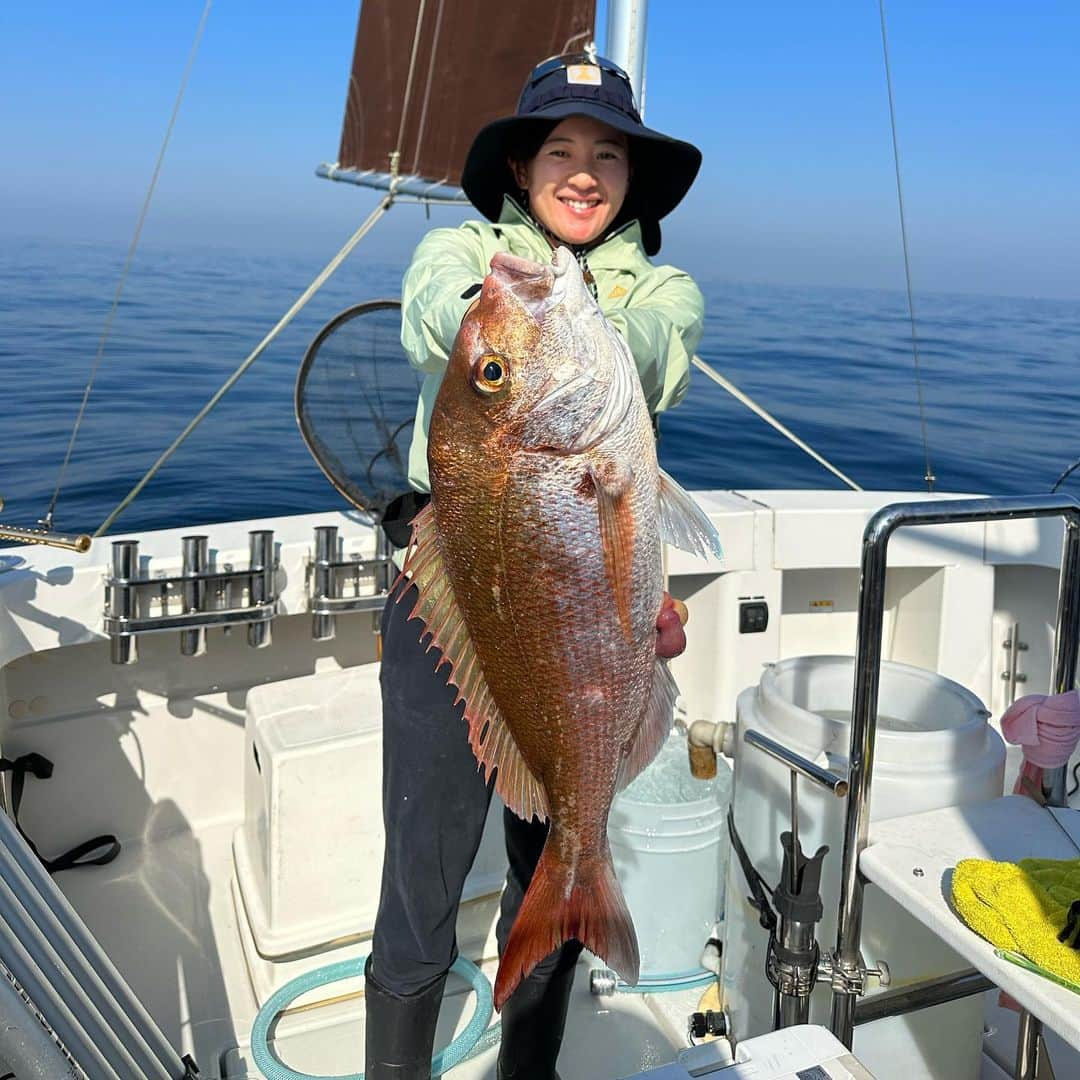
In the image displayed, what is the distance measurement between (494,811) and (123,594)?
1415 millimetres

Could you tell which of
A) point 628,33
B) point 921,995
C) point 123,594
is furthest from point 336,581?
point 628,33

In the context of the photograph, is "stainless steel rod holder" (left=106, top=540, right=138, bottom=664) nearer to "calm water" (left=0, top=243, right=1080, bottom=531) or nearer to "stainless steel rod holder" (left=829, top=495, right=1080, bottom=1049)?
"stainless steel rod holder" (left=829, top=495, right=1080, bottom=1049)

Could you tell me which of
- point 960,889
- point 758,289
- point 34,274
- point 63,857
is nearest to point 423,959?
point 960,889

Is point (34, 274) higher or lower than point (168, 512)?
higher

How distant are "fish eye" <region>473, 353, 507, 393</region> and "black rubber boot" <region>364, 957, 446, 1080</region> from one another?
1418mm

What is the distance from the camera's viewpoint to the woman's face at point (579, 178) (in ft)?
7.25

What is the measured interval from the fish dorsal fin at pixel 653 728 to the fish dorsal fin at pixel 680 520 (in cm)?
25

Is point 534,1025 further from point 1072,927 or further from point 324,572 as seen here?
point 324,572

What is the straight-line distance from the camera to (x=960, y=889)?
1723mm

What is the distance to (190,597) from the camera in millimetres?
3379

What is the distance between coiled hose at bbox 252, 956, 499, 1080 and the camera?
8.90ft

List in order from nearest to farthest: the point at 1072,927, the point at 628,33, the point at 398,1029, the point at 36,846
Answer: the point at 1072,927, the point at 398,1029, the point at 36,846, the point at 628,33

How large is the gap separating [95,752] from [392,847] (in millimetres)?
1888

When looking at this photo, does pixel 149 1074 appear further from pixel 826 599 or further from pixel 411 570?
pixel 826 599
